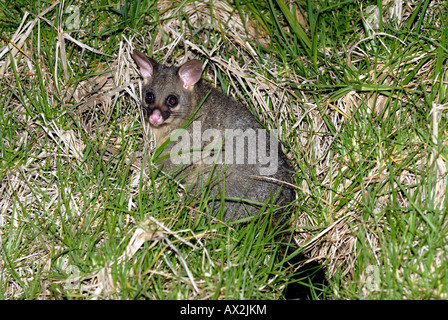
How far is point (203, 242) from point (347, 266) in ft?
3.50

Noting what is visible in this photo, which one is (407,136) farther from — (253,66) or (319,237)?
(253,66)

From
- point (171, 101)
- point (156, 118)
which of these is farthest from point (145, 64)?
point (156, 118)

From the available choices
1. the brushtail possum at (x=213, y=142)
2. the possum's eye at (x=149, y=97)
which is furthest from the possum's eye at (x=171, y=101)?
the possum's eye at (x=149, y=97)

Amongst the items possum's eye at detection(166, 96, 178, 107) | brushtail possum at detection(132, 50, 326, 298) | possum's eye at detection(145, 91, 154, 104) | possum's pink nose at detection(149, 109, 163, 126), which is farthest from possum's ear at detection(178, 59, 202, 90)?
possum's pink nose at detection(149, 109, 163, 126)

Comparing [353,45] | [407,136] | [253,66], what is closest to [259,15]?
[253,66]

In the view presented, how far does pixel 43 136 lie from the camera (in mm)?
4254

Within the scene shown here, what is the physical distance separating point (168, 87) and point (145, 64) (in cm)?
30

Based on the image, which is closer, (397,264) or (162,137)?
(397,264)

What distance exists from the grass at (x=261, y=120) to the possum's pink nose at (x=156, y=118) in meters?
0.21

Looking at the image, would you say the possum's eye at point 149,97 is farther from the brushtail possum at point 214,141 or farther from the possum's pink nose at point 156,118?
the possum's pink nose at point 156,118

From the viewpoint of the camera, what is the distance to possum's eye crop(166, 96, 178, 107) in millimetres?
4440

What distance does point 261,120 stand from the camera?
461cm

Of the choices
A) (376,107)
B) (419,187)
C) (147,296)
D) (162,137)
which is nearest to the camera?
(147,296)

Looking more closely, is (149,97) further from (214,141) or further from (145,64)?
(214,141)
